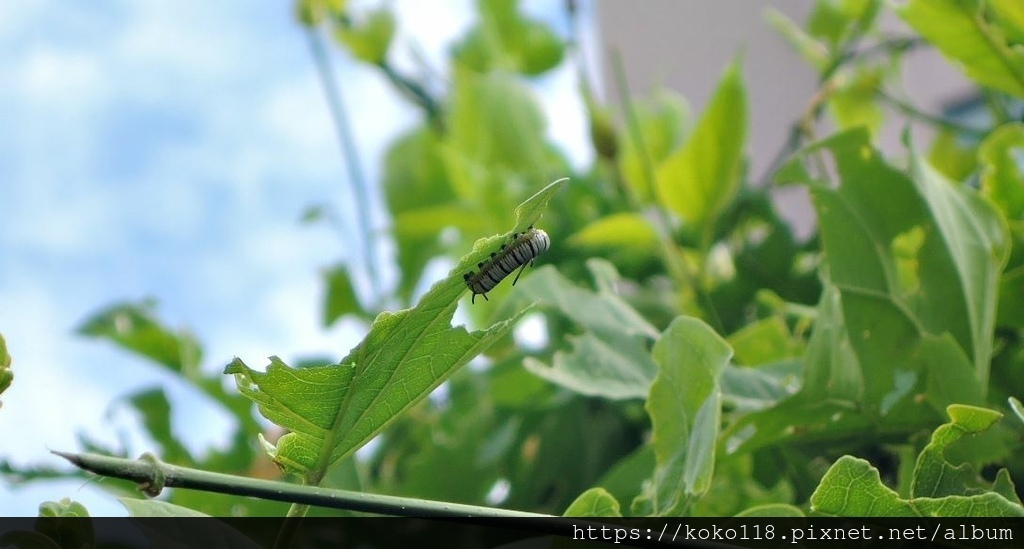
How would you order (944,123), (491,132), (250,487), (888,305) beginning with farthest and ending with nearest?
(491,132) → (944,123) → (888,305) → (250,487)

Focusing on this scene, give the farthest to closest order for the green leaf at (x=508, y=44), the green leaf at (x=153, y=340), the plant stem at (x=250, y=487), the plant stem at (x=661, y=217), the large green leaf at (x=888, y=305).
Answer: the green leaf at (x=508, y=44)
the green leaf at (x=153, y=340)
the plant stem at (x=661, y=217)
the large green leaf at (x=888, y=305)
the plant stem at (x=250, y=487)

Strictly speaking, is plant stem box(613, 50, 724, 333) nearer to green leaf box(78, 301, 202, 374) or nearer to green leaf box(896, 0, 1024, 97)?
green leaf box(896, 0, 1024, 97)

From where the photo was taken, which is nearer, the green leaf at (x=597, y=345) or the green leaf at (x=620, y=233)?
the green leaf at (x=597, y=345)

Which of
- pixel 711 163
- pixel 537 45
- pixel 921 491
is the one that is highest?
pixel 537 45

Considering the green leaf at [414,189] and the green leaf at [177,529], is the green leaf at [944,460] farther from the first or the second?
the green leaf at [414,189]

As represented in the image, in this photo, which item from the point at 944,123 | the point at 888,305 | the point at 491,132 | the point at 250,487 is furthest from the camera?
the point at 491,132

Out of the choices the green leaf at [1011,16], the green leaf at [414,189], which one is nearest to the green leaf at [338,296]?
the green leaf at [414,189]

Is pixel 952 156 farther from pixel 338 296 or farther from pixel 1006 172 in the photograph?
pixel 338 296

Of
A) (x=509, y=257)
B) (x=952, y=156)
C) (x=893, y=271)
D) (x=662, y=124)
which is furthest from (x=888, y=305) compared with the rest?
(x=662, y=124)
